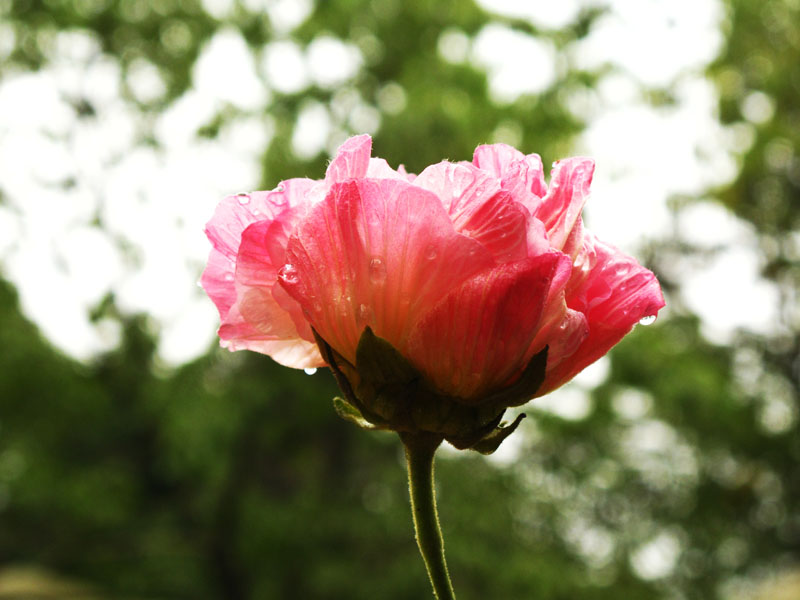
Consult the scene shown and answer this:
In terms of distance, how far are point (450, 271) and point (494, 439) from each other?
5 centimetres

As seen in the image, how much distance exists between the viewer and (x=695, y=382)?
15.7ft

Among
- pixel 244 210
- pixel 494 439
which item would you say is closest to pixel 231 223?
pixel 244 210

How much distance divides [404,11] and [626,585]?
154 inches

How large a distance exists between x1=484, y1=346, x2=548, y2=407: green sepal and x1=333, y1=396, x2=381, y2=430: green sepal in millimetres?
33

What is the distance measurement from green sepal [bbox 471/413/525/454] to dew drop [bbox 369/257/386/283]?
0.17ft

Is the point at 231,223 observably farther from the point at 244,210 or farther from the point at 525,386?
the point at 525,386

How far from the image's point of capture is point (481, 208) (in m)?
0.24

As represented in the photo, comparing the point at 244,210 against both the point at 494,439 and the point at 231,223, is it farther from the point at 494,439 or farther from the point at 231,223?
the point at 494,439

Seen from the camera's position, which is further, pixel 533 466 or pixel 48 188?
pixel 533 466

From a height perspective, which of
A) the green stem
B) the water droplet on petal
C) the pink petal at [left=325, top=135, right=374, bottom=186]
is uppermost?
the pink petal at [left=325, top=135, right=374, bottom=186]

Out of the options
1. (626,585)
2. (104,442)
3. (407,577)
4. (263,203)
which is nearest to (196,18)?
(104,442)

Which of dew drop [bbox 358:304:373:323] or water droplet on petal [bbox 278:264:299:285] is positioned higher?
water droplet on petal [bbox 278:264:299:285]

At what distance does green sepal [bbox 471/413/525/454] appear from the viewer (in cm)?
23

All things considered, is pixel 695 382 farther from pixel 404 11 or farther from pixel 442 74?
pixel 404 11
